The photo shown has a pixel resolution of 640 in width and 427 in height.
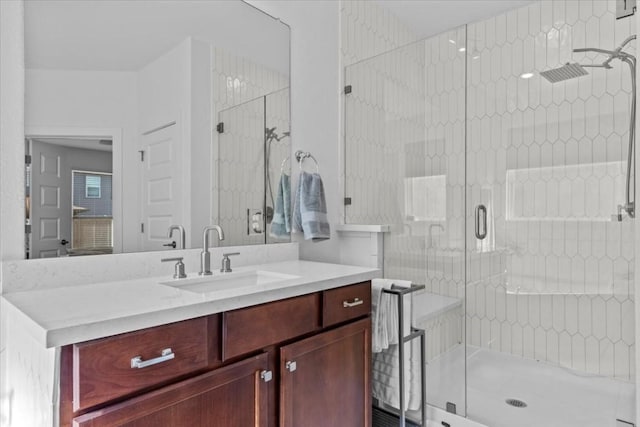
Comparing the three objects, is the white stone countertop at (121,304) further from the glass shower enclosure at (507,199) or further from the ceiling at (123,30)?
the glass shower enclosure at (507,199)

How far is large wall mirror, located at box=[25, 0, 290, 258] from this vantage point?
1.26 meters

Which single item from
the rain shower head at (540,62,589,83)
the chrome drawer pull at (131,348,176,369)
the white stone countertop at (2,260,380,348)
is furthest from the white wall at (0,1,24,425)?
the rain shower head at (540,62,589,83)

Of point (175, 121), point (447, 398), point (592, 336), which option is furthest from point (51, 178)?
point (592, 336)

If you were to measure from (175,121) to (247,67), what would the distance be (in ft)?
1.74

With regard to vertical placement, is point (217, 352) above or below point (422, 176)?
below

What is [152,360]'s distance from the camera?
92cm

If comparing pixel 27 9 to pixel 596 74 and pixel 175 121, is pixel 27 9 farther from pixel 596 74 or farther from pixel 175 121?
pixel 596 74

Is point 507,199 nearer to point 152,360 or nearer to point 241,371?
point 241,371

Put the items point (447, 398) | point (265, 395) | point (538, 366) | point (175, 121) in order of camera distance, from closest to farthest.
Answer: point (265, 395) → point (175, 121) → point (447, 398) → point (538, 366)

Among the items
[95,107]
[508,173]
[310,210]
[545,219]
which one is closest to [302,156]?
[310,210]

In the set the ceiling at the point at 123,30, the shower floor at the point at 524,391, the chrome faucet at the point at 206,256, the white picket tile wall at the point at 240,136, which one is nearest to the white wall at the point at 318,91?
the white picket tile wall at the point at 240,136

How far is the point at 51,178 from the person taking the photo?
1.27 metres

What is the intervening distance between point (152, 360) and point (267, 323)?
14.6 inches

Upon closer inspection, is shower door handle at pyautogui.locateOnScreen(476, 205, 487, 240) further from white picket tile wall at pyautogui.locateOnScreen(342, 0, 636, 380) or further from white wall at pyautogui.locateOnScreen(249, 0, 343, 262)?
white wall at pyautogui.locateOnScreen(249, 0, 343, 262)
